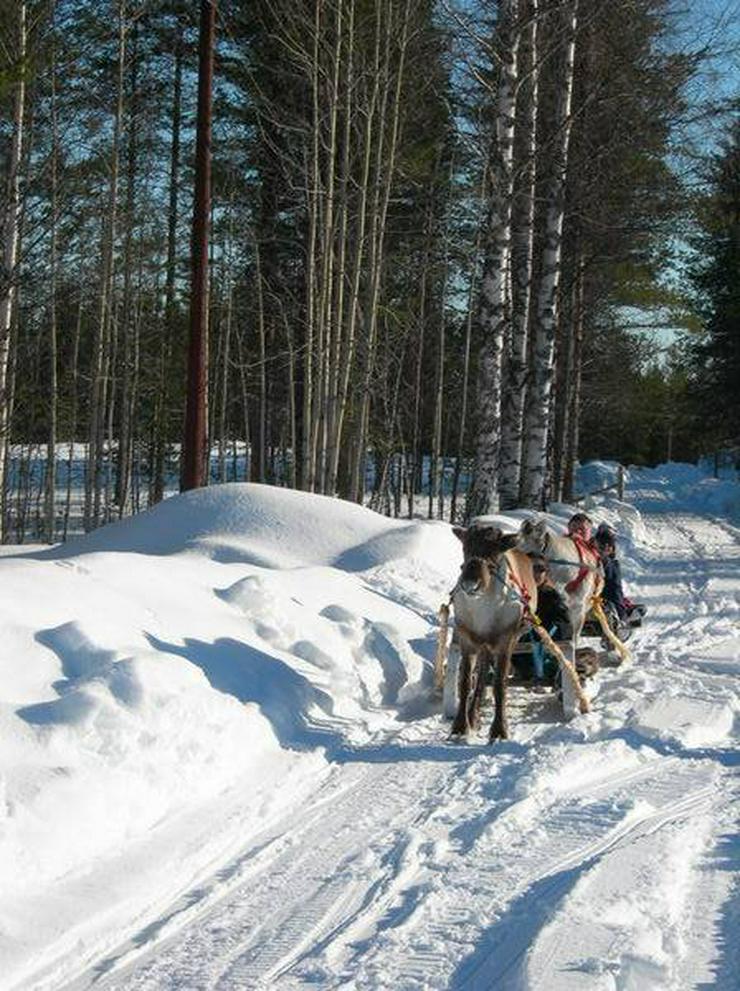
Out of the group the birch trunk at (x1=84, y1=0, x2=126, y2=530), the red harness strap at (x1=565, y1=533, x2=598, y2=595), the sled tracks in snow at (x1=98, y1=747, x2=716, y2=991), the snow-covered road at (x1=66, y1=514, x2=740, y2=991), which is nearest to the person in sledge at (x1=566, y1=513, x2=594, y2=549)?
the red harness strap at (x1=565, y1=533, x2=598, y2=595)

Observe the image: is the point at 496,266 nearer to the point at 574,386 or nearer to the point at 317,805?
the point at 317,805

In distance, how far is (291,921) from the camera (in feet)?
15.9

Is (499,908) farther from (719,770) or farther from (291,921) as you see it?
(719,770)

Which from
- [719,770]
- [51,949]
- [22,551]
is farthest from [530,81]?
[51,949]

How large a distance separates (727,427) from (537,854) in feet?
107

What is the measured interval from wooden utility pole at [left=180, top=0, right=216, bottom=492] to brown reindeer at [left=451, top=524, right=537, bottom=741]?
11.2m

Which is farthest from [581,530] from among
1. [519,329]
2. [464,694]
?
[519,329]

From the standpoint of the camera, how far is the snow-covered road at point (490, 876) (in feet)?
14.3

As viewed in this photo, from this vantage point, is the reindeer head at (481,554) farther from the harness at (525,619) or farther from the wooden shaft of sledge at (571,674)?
the wooden shaft of sledge at (571,674)

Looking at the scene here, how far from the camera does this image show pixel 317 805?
649cm

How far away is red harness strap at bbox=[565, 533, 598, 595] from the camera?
10023 millimetres

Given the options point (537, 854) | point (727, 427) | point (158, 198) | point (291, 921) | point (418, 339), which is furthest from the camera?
point (727, 427)

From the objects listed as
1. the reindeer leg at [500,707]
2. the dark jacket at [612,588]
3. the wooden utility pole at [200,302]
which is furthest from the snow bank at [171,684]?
the wooden utility pole at [200,302]

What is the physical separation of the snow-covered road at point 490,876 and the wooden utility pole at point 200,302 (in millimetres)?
11193
